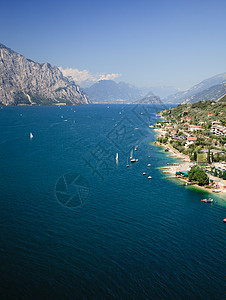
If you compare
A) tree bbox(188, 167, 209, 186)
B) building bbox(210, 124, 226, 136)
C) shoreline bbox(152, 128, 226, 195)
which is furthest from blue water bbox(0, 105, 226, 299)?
building bbox(210, 124, 226, 136)

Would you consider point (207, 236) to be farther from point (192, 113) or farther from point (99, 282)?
point (192, 113)

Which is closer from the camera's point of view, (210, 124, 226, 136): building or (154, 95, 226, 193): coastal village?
(154, 95, 226, 193): coastal village

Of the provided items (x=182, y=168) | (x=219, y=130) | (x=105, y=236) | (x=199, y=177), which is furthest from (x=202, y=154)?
(x=105, y=236)

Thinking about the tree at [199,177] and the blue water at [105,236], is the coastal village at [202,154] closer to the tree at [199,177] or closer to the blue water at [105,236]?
the tree at [199,177]

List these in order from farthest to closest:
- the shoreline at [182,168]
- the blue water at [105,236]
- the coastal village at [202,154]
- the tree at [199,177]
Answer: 1. the coastal village at [202,154]
2. the tree at [199,177]
3. the shoreline at [182,168]
4. the blue water at [105,236]

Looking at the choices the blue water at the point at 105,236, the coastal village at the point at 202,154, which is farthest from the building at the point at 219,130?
the blue water at the point at 105,236

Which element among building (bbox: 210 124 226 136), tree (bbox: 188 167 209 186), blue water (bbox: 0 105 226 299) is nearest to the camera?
blue water (bbox: 0 105 226 299)

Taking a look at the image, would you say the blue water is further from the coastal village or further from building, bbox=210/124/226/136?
building, bbox=210/124/226/136

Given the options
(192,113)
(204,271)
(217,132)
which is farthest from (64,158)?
(192,113)
